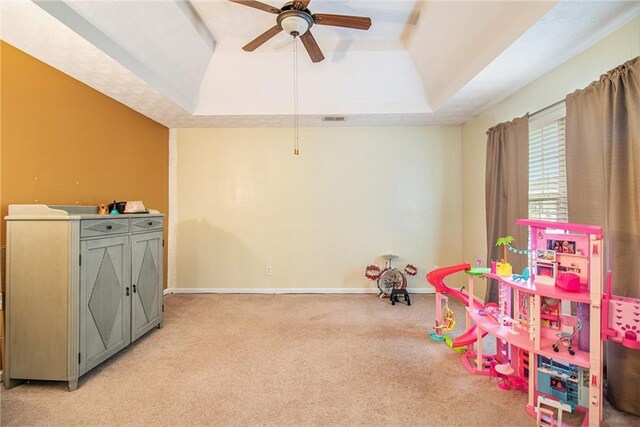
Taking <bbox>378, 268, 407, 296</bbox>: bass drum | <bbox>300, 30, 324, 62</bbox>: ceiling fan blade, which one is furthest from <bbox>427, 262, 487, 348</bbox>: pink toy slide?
<bbox>300, 30, 324, 62</bbox>: ceiling fan blade

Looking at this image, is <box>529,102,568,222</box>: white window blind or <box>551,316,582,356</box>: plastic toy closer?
<box>551,316,582,356</box>: plastic toy

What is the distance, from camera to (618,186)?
1.71 meters

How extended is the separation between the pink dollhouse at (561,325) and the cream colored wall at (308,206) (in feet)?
6.91

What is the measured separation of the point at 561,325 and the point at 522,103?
2.09m

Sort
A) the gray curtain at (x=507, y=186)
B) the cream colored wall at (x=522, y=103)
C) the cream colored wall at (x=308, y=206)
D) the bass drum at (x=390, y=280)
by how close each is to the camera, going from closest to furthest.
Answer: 1. the cream colored wall at (x=522, y=103)
2. the gray curtain at (x=507, y=186)
3. the bass drum at (x=390, y=280)
4. the cream colored wall at (x=308, y=206)

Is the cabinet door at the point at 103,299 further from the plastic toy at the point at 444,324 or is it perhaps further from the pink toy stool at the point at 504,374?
the pink toy stool at the point at 504,374

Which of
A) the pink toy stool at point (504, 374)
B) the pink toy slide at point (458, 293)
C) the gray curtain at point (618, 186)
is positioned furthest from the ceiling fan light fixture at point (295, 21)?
the pink toy stool at point (504, 374)

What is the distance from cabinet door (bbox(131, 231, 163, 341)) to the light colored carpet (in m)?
0.17

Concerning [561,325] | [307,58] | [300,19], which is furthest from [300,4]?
[561,325]

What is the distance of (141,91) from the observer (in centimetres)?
282

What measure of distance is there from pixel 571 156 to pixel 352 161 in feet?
8.16

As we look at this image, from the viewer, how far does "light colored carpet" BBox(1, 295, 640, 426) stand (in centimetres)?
167

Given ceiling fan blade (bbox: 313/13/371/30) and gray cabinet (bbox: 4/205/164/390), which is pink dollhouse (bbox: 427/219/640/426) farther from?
gray cabinet (bbox: 4/205/164/390)

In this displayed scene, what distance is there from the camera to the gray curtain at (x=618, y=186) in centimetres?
165
